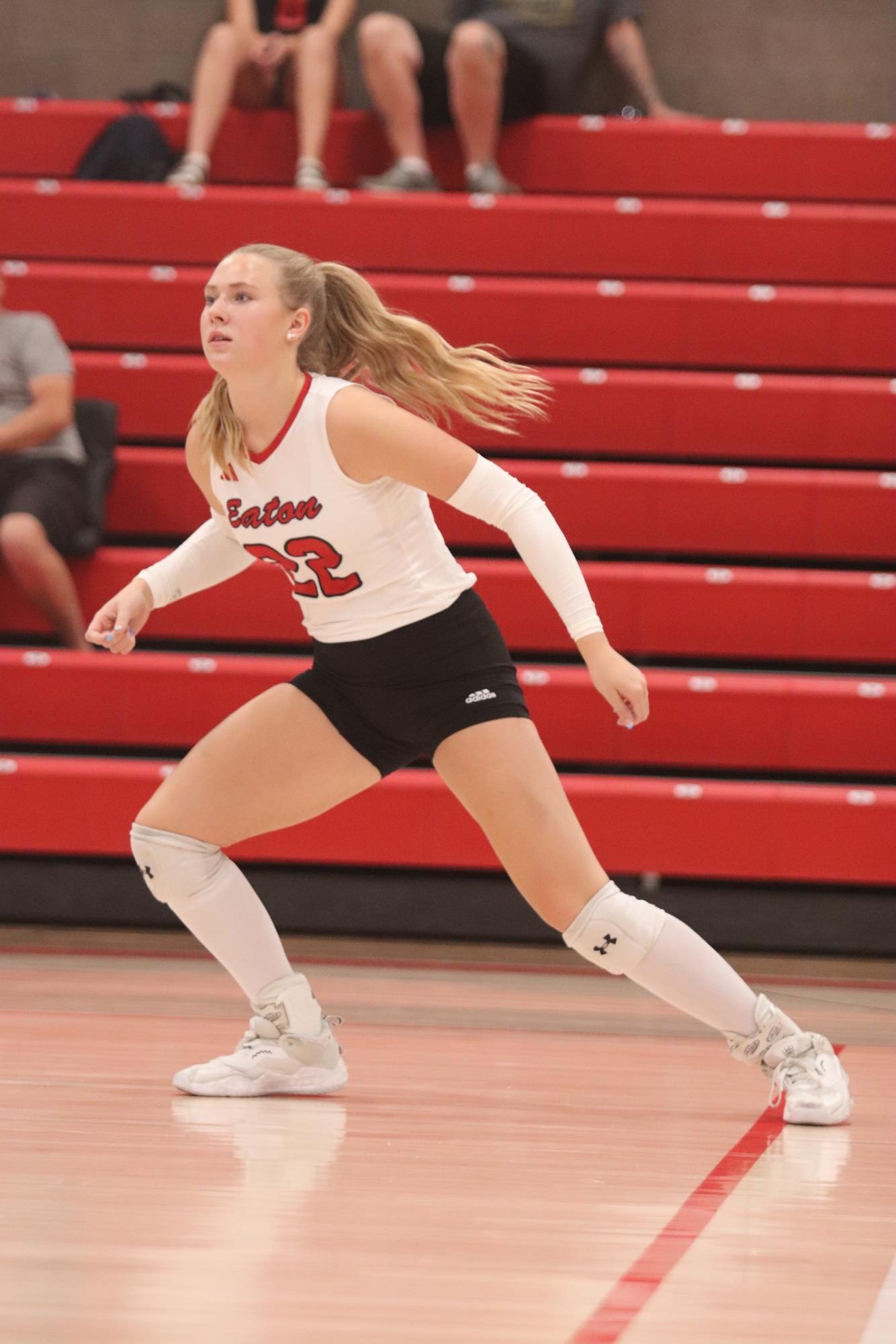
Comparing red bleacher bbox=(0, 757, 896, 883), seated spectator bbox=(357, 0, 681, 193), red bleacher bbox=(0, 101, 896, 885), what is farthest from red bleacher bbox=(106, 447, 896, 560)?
seated spectator bbox=(357, 0, 681, 193)

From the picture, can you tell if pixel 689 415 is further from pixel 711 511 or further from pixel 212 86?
pixel 212 86

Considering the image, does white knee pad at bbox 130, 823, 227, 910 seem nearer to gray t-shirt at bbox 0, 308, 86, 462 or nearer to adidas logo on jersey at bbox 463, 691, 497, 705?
adidas logo on jersey at bbox 463, 691, 497, 705

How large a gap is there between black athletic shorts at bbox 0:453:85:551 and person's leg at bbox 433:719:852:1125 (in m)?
2.53

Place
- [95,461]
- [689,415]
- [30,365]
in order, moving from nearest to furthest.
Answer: [30,365] < [95,461] < [689,415]

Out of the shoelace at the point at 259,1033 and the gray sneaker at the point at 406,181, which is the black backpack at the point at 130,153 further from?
the shoelace at the point at 259,1033

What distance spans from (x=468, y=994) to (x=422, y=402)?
1.51 m

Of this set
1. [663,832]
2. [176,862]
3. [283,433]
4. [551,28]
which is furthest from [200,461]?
[551,28]

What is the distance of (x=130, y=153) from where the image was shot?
6102 millimetres

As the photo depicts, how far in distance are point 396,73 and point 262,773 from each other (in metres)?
4.01

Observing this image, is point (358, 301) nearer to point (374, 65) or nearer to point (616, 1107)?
point (616, 1107)

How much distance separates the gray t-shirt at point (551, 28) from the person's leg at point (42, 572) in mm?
2622

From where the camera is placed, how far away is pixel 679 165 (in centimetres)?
616

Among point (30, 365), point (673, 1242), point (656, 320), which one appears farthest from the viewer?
point (656, 320)

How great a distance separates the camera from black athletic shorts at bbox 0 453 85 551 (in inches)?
188
